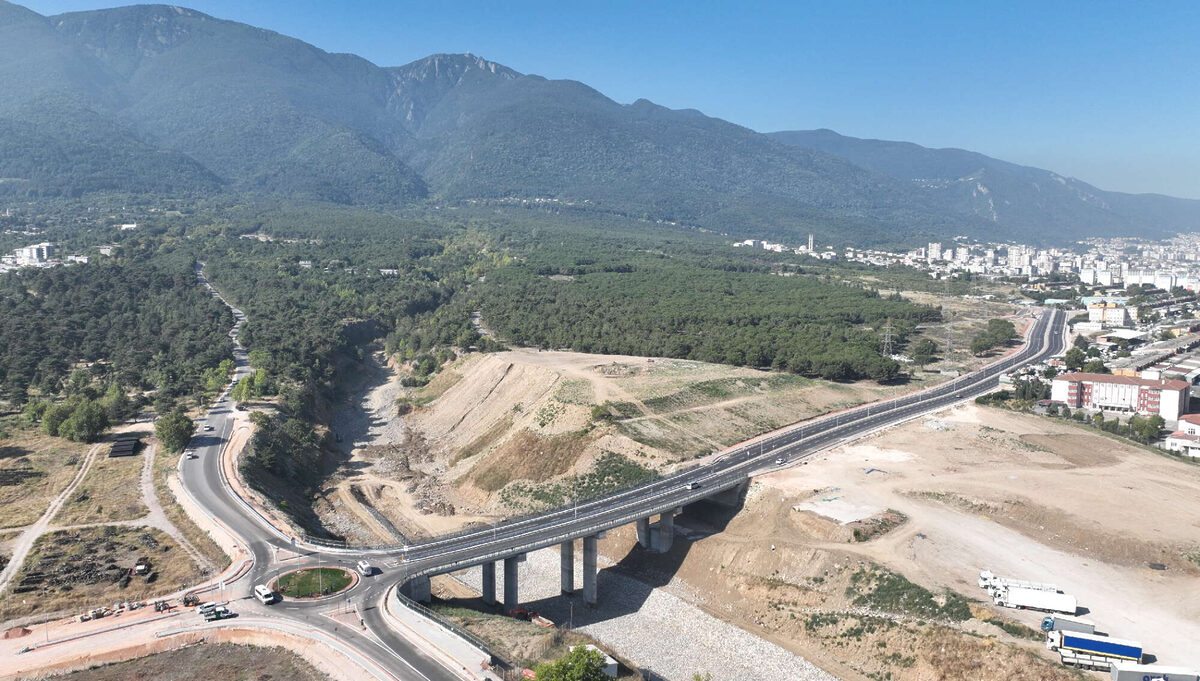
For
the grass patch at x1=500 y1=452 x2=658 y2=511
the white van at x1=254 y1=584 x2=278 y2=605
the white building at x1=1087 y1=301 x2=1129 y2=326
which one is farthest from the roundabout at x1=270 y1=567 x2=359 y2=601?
the white building at x1=1087 y1=301 x2=1129 y2=326

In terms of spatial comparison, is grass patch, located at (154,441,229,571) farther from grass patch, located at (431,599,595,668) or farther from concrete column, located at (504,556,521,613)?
concrete column, located at (504,556,521,613)

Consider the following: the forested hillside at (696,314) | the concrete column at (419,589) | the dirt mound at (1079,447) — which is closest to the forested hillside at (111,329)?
the forested hillside at (696,314)

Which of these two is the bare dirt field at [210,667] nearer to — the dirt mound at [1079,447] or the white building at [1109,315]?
the dirt mound at [1079,447]

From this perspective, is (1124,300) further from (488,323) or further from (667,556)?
(667,556)

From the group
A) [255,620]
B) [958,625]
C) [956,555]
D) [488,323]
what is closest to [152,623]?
[255,620]

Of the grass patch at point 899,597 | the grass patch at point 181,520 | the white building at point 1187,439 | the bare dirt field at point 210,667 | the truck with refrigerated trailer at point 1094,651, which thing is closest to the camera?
the bare dirt field at point 210,667

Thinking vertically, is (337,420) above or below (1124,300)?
below
